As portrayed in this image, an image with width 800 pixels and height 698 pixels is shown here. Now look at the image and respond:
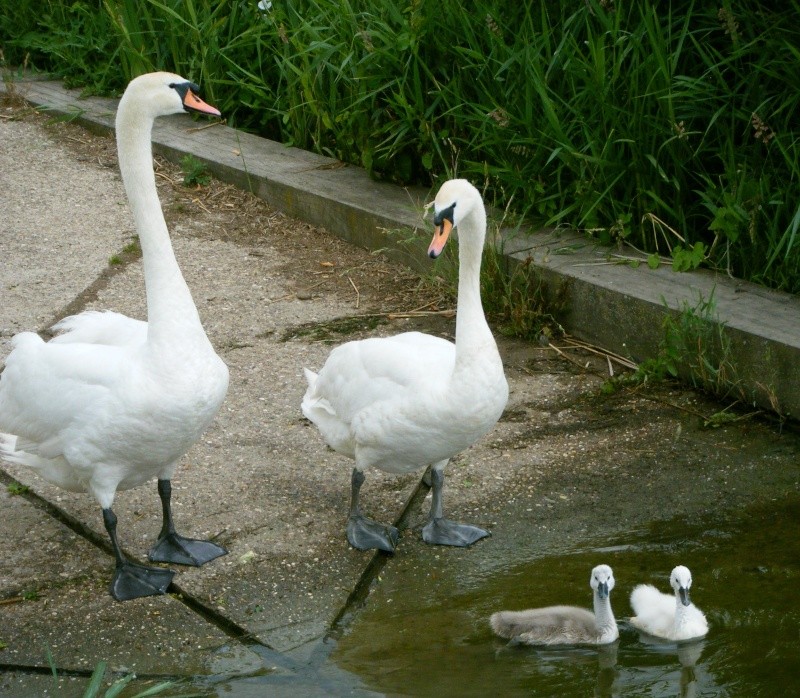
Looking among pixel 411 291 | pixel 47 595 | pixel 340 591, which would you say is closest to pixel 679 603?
pixel 340 591

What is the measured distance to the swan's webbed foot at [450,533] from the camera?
13.7 ft

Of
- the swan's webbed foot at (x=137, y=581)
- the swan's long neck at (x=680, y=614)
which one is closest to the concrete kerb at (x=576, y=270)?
the swan's long neck at (x=680, y=614)

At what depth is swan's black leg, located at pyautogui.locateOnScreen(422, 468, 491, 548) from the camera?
417cm

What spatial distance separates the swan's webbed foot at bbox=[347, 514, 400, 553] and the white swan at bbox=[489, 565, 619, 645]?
58 cm

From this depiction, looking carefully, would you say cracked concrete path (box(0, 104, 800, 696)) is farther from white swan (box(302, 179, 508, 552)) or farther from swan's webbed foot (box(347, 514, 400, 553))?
white swan (box(302, 179, 508, 552))

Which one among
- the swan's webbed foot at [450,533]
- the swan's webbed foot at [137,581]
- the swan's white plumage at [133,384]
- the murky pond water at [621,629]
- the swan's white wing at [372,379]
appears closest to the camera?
the murky pond water at [621,629]

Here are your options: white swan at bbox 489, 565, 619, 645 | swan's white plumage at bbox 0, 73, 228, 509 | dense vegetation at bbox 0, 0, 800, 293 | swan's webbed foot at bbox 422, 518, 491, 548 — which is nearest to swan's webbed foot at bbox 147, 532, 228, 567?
swan's white plumage at bbox 0, 73, 228, 509

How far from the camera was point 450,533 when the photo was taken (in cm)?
419

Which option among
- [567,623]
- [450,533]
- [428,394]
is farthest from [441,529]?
[567,623]

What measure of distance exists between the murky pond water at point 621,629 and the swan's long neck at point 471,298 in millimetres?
763

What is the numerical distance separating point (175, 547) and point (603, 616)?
1468mm

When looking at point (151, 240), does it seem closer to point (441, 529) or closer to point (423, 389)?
point (423, 389)

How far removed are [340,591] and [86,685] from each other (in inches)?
34.3

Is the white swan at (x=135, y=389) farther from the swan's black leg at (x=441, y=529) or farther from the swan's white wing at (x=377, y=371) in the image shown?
the swan's black leg at (x=441, y=529)
